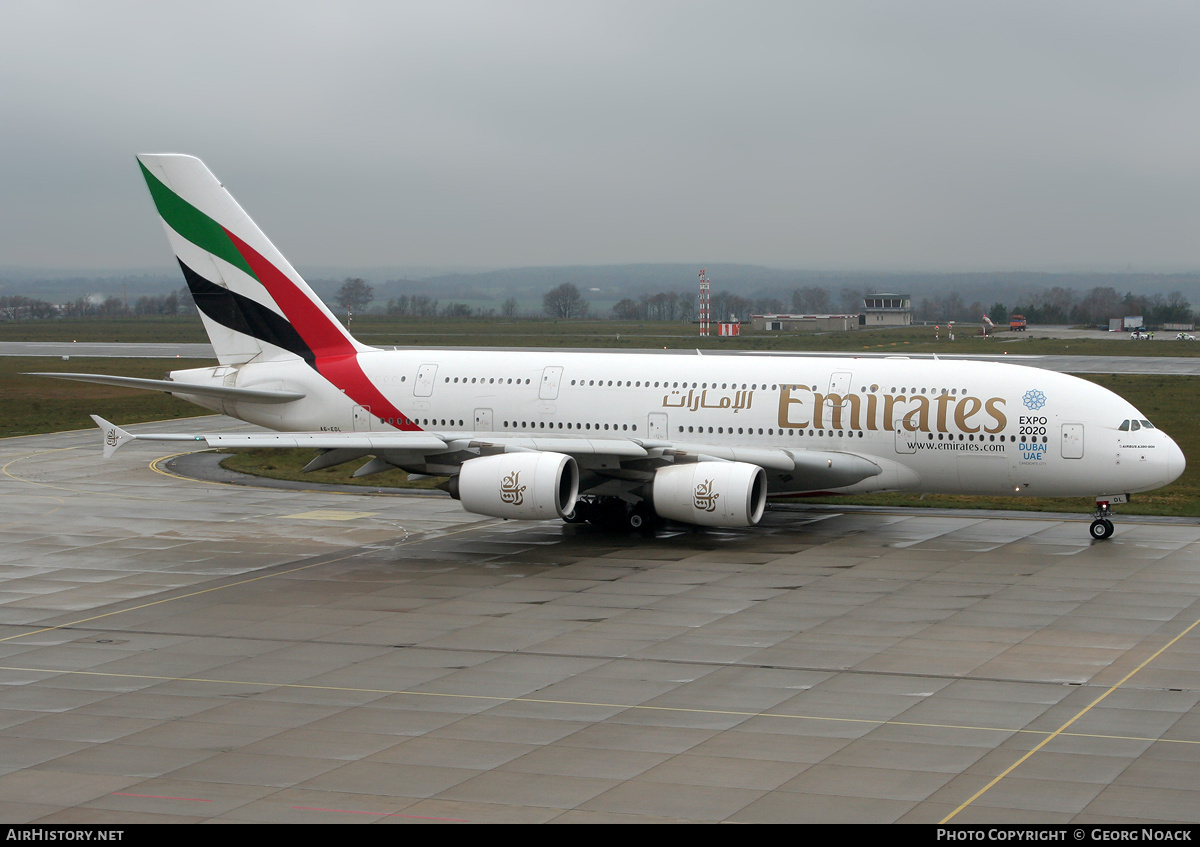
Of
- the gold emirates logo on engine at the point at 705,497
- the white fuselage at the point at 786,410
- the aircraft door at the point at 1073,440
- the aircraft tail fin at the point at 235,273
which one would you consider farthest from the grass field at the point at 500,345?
the gold emirates logo on engine at the point at 705,497

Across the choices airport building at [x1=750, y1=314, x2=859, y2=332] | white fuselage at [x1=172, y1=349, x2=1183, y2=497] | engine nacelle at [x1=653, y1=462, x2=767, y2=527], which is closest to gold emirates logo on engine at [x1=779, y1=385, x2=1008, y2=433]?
white fuselage at [x1=172, y1=349, x2=1183, y2=497]

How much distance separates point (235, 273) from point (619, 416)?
11554mm

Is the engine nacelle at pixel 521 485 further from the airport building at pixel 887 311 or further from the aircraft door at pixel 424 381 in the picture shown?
the airport building at pixel 887 311

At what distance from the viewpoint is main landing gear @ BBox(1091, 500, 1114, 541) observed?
2947cm

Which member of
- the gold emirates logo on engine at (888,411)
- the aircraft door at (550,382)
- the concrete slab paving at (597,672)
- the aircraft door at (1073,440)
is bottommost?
the concrete slab paving at (597,672)

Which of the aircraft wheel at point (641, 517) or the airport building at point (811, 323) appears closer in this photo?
the aircraft wheel at point (641, 517)

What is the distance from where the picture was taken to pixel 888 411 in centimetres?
2988

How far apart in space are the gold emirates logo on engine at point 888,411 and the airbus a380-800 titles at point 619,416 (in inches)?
1.4

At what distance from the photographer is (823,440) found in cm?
3034

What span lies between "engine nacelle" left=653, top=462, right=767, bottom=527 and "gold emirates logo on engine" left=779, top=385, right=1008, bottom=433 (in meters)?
2.45

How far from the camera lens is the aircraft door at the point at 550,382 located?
3253 cm

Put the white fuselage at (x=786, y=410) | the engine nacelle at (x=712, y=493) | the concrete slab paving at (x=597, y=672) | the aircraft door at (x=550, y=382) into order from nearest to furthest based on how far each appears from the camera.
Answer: the concrete slab paving at (x=597, y=672), the engine nacelle at (x=712, y=493), the white fuselage at (x=786, y=410), the aircraft door at (x=550, y=382)

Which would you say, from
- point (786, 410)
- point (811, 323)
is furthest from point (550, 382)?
point (811, 323)

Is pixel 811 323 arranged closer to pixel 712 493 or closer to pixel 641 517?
pixel 641 517
